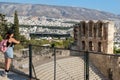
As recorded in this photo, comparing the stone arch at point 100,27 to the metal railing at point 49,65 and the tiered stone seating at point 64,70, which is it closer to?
the tiered stone seating at point 64,70

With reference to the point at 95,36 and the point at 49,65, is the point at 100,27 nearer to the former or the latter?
the point at 95,36

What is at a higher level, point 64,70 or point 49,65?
point 49,65

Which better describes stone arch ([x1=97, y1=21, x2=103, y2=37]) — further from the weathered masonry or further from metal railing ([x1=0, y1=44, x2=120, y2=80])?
metal railing ([x1=0, y1=44, x2=120, y2=80])

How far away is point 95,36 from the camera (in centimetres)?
3456

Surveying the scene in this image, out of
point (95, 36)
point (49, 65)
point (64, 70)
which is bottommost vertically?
point (64, 70)

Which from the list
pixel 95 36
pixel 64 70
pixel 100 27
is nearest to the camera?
pixel 64 70

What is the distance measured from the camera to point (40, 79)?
12.8 meters

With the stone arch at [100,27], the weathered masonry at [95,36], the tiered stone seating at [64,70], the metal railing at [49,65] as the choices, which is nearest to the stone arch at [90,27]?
the weathered masonry at [95,36]

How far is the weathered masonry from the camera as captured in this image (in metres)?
33.7

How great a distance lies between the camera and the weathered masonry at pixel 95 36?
33719 millimetres

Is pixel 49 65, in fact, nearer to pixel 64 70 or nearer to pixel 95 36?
pixel 64 70

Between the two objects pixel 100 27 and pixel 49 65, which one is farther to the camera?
pixel 100 27

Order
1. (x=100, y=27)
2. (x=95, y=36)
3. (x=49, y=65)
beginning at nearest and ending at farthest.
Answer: (x=49, y=65), (x=100, y=27), (x=95, y=36)

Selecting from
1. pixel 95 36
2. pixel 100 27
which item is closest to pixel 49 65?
pixel 100 27
